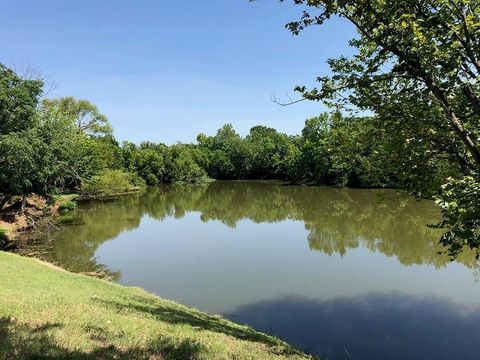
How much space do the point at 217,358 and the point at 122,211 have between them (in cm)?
4039

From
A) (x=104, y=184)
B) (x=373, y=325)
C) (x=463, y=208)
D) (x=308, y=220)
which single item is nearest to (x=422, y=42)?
(x=463, y=208)

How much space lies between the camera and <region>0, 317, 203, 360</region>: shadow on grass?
541 cm

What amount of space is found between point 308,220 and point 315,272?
54.3ft

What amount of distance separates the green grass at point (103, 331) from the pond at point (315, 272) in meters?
3.79

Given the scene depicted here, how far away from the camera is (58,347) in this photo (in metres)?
5.77

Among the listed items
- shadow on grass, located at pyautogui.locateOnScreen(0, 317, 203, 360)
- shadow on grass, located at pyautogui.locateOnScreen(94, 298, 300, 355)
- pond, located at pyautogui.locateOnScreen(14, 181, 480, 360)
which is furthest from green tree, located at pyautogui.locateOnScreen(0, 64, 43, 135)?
shadow on grass, located at pyautogui.locateOnScreen(0, 317, 203, 360)

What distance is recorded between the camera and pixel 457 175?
790 centimetres

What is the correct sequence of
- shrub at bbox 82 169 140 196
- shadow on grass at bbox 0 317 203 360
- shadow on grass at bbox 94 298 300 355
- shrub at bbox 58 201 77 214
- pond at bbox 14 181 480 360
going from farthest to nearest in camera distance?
1. shrub at bbox 82 169 140 196
2. shrub at bbox 58 201 77 214
3. pond at bbox 14 181 480 360
4. shadow on grass at bbox 94 298 300 355
5. shadow on grass at bbox 0 317 203 360

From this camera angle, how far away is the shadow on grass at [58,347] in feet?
17.7

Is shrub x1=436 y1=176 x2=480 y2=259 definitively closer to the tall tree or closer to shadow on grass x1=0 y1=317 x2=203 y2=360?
the tall tree

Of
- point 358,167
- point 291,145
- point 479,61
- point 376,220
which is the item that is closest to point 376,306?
point 358,167

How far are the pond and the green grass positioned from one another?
3.79m

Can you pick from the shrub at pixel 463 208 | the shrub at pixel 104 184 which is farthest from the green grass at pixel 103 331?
the shrub at pixel 104 184

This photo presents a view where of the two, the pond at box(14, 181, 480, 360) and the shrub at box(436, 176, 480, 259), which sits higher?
the shrub at box(436, 176, 480, 259)
